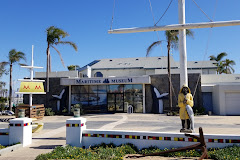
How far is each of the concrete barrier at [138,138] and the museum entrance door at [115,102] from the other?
56.2 feet

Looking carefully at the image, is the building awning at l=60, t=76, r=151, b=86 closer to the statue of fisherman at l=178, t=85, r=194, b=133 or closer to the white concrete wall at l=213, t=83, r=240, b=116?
the white concrete wall at l=213, t=83, r=240, b=116

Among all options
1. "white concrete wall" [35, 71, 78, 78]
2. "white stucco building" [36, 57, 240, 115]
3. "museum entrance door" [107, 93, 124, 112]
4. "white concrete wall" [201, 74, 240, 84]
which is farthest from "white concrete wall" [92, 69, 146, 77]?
"white concrete wall" [201, 74, 240, 84]

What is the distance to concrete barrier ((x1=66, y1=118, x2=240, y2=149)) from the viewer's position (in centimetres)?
649

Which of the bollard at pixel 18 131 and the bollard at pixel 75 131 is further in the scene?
the bollard at pixel 18 131

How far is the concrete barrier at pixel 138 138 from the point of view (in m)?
6.49

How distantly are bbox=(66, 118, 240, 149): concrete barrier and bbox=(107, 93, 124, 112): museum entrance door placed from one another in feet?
56.2

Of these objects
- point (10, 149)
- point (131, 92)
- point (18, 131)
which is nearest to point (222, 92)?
point (131, 92)

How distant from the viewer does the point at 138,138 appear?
7.17 m

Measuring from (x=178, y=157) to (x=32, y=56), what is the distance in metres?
11.2

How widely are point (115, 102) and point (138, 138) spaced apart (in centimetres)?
1777

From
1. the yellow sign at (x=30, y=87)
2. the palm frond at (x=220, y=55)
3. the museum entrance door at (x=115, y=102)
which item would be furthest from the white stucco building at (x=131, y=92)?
the palm frond at (x=220, y=55)

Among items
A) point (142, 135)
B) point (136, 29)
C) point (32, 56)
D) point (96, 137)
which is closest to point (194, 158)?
point (142, 135)

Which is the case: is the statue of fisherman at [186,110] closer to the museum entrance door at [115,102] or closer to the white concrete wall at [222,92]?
the white concrete wall at [222,92]

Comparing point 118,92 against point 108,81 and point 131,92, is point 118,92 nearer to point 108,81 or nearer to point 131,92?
point 131,92
